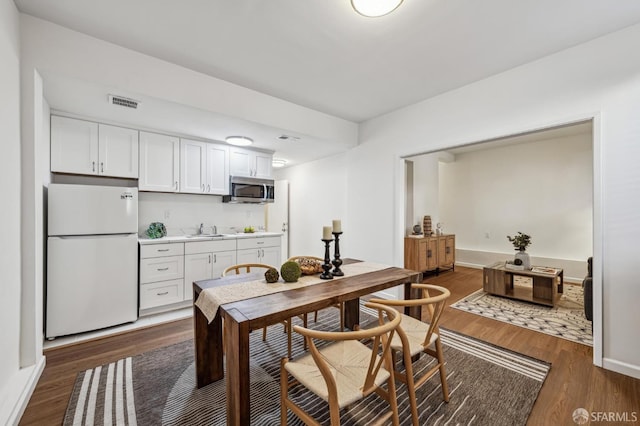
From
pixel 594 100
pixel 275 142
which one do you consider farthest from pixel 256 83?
pixel 594 100

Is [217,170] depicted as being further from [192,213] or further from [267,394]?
[267,394]

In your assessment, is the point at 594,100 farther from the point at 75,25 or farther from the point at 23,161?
the point at 23,161

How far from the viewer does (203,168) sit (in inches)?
153

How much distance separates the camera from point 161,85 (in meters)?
2.48

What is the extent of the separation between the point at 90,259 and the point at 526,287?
19.6ft

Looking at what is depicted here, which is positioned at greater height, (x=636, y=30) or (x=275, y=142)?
(x=636, y=30)

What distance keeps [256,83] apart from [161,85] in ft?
3.07

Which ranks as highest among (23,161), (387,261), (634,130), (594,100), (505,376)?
(594,100)

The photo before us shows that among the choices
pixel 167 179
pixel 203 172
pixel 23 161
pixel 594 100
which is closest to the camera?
pixel 23 161

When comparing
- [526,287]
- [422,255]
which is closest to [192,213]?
[422,255]

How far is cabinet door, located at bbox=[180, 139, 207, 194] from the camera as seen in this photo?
3707 millimetres

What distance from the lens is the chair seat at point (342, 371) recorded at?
122 centimetres

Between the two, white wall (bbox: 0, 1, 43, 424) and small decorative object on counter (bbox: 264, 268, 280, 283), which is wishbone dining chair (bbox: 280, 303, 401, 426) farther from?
white wall (bbox: 0, 1, 43, 424)

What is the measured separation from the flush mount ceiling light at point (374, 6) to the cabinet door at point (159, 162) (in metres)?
2.99
